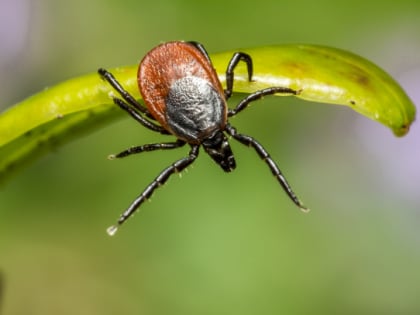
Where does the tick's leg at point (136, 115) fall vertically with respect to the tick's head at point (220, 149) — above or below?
above

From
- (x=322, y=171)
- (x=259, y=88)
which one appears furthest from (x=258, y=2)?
(x=259, y=88)

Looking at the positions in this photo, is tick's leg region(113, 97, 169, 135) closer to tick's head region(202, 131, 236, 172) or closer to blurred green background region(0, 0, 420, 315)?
tick's head region(202, 131, 236, 172)

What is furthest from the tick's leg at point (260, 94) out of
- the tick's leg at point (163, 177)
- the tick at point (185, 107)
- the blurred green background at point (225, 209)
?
the blurred green background at point (225, 209)

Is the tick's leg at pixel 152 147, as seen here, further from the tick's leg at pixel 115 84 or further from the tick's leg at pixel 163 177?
the tick's leg at pixel 115 84

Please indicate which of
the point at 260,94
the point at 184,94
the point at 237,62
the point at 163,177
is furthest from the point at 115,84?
the point at 163,177

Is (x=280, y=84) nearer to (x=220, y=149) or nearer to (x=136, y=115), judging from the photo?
(x=136, y=115)

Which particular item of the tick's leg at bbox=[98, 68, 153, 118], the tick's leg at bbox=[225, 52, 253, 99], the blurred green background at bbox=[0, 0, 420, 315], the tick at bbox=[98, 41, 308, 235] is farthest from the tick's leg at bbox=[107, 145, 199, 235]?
the blurred green background at bbox=[0, 0, 420, 315]
